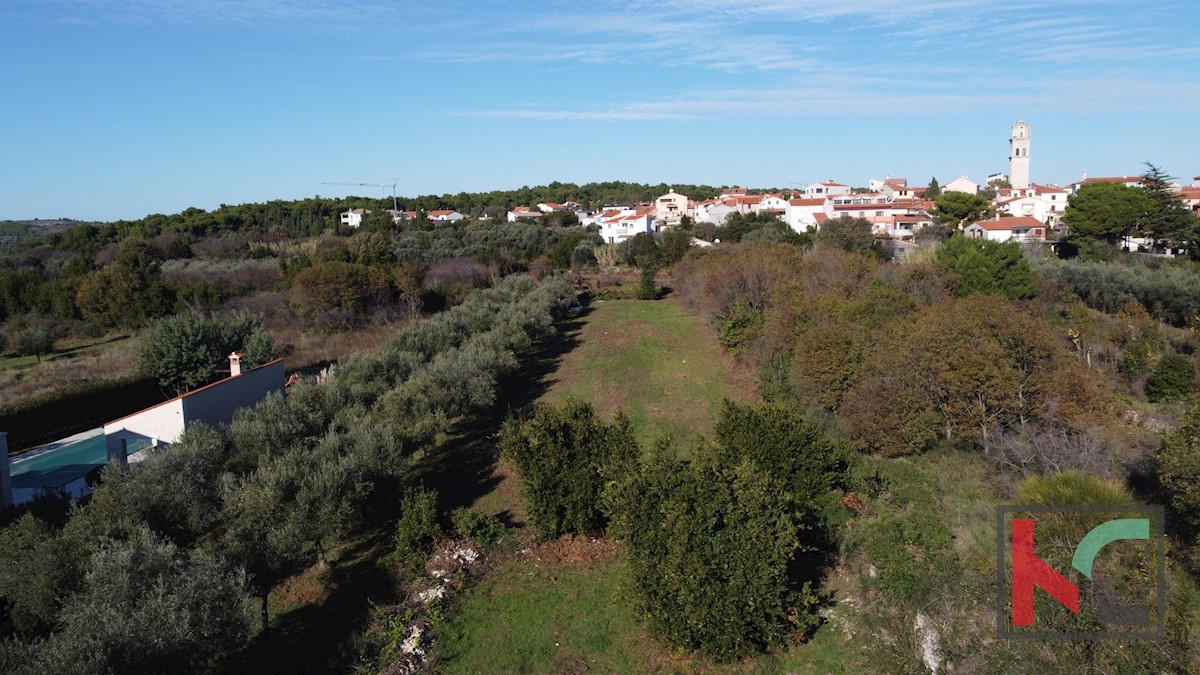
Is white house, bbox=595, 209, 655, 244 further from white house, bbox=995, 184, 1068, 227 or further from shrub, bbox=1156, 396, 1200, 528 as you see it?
shrub, bbox=1156, 396, 1200, 528

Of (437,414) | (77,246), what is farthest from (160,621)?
(77,246)

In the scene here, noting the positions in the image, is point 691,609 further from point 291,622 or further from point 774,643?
point 291,622

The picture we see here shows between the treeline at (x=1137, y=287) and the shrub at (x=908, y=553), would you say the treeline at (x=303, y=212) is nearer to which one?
the treeline at (x=1137, y=287)

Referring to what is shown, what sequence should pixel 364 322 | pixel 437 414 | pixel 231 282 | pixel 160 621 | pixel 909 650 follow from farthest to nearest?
pixel 231 282
pixel 364 322
pixel 437 414
pixel 909 650
pixel 160 621

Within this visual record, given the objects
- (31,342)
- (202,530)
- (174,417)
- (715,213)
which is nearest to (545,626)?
(202,530)

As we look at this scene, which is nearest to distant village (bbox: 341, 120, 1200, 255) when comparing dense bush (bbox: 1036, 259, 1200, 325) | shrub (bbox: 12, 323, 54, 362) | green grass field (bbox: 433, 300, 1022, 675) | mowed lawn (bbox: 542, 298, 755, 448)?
dense bush (bbox: 1036, 259, 1200, 325)
